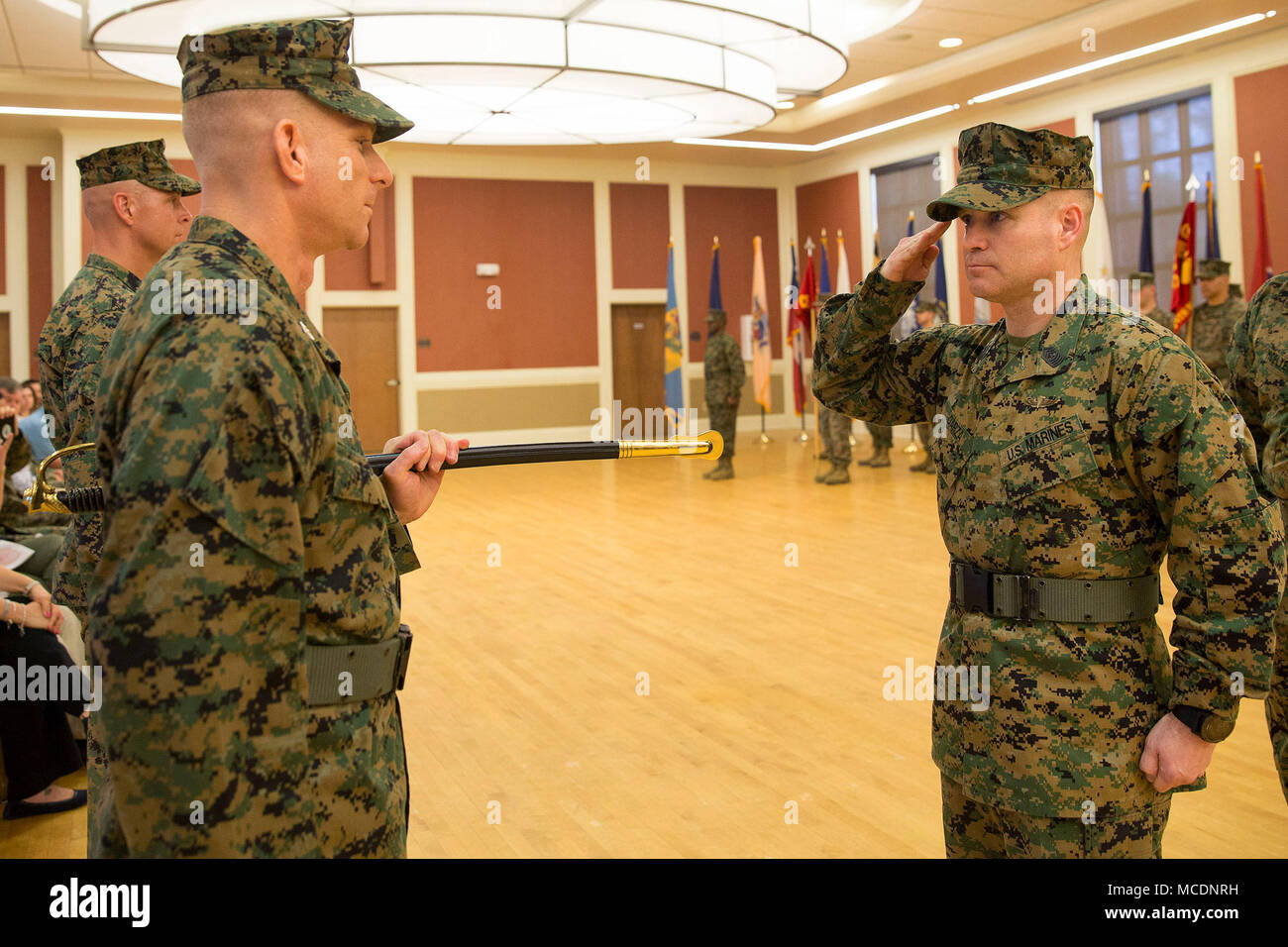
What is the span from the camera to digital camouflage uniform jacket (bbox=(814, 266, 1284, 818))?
1695 millimetres

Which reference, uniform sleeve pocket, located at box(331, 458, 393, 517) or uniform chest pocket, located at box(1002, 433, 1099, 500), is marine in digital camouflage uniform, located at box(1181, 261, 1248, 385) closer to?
uniform chest pocket, located at box(1002, 433, 1099, 500)

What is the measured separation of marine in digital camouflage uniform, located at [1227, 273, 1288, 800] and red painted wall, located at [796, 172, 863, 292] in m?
13.0

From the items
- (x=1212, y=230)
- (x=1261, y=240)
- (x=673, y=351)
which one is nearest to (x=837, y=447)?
(x=673, y=351)

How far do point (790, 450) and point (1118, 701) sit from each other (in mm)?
12927

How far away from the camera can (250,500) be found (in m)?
1.17

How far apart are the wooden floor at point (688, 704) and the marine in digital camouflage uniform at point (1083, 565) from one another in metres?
1.18

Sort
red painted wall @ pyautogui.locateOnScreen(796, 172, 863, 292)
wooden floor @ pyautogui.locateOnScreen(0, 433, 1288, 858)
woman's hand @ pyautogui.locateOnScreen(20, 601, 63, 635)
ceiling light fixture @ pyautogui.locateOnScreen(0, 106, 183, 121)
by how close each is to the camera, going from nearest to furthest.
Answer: wooden floor @ pyautogui.locateOnScreen(0, 433, 1288, 858)
woman's hand @ pyautogui.locateOnScreen(20, 601, 63, 635)
ceiling light fixture @ pyautogui.locateOnScreen(0, 106, 183, 121)
red painted wall @ pyautogui.locateOnScreen(796, 172, 863, 292)

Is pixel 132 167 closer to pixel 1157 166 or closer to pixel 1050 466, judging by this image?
pixel 1050 466

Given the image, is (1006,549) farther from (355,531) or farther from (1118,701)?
(355,531)

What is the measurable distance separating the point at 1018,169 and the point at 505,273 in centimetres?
1474

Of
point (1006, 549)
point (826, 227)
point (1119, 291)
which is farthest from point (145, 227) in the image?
point (826, 227)

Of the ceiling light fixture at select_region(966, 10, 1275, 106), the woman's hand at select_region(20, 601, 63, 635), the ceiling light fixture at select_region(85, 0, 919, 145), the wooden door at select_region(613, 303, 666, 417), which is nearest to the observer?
the woman's hand at select_region(20, 601, 63, 635)

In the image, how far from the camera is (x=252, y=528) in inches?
46.1

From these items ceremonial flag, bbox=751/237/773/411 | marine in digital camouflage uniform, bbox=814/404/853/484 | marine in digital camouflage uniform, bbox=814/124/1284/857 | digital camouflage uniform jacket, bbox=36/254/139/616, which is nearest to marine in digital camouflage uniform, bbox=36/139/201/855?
digital camouflage uniform jacket, bbox=36/254/139/616
